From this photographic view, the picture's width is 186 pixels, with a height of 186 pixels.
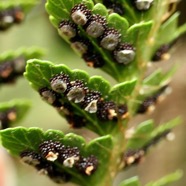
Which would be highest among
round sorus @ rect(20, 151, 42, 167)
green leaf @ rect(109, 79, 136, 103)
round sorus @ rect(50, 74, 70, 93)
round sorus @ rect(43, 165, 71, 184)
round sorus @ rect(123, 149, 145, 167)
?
round sorus @ rect(50, 74, 70, 93)

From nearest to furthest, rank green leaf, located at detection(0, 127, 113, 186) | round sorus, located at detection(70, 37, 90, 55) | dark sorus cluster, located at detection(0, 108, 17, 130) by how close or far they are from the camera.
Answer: green leaf, located at detection(0, 127, 113, 186)
round sorus, located at detection(70, 37, 90, 55)
dark sorus cluster, located at detection(0, 108, 17, 130)

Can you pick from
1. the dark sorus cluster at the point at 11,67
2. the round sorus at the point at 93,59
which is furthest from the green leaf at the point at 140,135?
the dark sorus cluster at the point at 11,67

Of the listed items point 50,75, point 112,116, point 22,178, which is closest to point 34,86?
point 50,75

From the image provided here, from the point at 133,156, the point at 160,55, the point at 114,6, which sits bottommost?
the point at 133,156

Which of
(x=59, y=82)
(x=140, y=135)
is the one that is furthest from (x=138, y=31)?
(x=140, y=135)

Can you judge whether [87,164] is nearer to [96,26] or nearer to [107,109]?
[107,109]

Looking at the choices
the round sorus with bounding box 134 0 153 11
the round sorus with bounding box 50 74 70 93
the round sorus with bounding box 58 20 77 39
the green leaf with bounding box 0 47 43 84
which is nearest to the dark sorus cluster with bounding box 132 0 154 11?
the round sorus with bounding box 134 0 153 11

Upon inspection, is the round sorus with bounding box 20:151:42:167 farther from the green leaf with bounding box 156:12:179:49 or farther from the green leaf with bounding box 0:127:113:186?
the green leaf with bounding box 156:12:179:49
